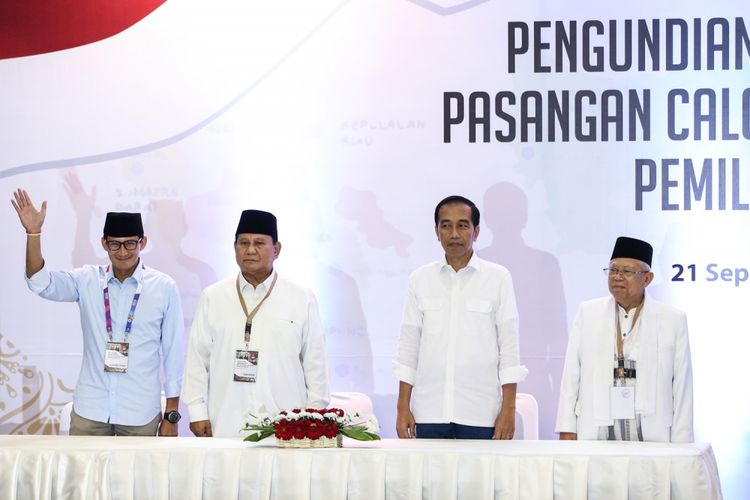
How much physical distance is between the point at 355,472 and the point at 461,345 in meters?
0.98

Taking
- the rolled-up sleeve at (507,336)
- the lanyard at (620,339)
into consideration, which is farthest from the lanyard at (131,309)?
the lanyard at (620,339)

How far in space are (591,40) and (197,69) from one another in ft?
7.36

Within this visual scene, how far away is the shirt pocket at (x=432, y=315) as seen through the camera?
4.57 meters

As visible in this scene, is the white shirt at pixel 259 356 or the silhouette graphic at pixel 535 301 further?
the silhouette graphic at pixel 535 301

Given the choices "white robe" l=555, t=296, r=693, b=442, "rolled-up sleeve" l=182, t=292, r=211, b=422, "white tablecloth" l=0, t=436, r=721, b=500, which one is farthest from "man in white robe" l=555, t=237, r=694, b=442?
"rolled-up sleeve" l=182, t=292, r=211, b=422

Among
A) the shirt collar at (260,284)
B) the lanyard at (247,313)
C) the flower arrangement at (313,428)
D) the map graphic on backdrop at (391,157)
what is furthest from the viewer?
the map graphic on backdrop at (391,157)

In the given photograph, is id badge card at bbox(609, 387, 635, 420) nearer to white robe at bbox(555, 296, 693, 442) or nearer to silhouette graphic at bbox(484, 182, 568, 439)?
white robe at bbox(555, 296, 693, 442)

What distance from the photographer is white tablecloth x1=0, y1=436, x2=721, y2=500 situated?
3666 mm

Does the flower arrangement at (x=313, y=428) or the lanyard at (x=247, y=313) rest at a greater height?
the lanyard at (x=247, y=313)

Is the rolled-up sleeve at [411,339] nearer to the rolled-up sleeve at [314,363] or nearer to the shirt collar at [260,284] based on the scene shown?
the rolled-up sleeve at [314,363]

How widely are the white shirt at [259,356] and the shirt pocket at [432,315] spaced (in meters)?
0.48

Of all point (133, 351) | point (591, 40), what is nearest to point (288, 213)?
point (133, 351)

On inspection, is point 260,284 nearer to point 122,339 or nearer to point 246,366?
point 246,366

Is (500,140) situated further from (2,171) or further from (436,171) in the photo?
(2,171)
